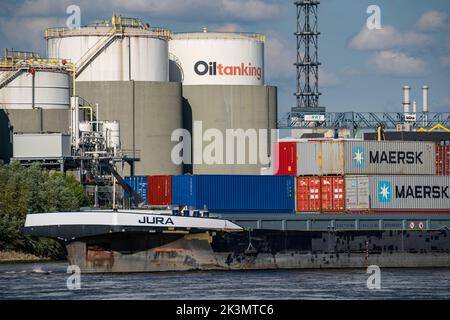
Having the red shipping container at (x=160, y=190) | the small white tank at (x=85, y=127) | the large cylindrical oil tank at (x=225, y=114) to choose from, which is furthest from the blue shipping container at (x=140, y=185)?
the large cylindrical oil tank at (x=225, y=114)

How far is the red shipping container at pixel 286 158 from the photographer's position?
70.6m

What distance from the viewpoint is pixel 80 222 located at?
5978cm

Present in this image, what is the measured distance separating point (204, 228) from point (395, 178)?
14.4m

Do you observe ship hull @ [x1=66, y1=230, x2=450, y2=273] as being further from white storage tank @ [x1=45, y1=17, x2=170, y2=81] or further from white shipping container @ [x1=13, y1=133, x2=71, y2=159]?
white storage tank @ [x1=45, y1=17, x2=170, y2=81]

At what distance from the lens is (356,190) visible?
69.1 m

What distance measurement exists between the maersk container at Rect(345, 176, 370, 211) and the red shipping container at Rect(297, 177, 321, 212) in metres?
1.78

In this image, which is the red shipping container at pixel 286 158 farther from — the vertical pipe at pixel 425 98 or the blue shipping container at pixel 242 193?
the vertical pipe at pixel 425 98

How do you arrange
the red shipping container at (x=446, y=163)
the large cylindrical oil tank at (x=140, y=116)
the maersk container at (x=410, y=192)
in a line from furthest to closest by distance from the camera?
the large cylindrical oil tank at (x=140, y=116), the red shipping container at (x=446, y=163), the maersk container at (x=410, y=192)

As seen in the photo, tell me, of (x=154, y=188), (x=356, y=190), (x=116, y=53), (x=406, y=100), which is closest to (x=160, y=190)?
(x=154, y=188)

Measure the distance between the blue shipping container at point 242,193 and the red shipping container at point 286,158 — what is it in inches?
67.3

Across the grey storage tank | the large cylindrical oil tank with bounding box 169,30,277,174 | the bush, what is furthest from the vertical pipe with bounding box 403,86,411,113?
the bush

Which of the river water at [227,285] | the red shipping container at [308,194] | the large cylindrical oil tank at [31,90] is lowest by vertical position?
the river water at [227,285]

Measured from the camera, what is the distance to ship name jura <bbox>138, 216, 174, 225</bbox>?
197 feet
